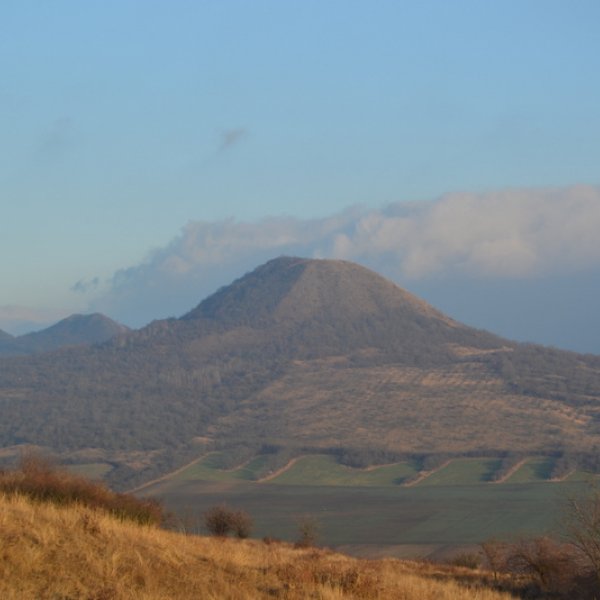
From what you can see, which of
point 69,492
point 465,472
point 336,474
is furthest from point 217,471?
point 69,492

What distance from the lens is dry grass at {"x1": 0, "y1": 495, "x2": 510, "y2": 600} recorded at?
53.1 feet

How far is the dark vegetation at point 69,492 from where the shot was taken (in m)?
26.2

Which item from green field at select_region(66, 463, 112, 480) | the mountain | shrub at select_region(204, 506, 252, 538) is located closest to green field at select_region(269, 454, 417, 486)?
the mountain

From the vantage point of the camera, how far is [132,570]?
17.3 m

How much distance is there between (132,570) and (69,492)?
35.4 feet

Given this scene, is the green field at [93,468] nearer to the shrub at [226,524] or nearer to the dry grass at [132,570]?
the shrub at [226,524]

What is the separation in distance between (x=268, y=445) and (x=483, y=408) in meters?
33.7

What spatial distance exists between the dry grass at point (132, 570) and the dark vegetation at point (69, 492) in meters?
4.70

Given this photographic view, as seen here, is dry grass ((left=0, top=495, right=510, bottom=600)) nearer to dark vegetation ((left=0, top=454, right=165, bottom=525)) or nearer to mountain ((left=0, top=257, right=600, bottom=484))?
dark vegetation ((left=0, top=454, right=165, bottom=525))

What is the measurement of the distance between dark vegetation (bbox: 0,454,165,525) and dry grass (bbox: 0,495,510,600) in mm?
4702

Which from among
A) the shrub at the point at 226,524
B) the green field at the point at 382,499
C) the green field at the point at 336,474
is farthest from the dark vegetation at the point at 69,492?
the green field at the point at 336,474

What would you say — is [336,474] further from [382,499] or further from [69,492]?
[69,492]

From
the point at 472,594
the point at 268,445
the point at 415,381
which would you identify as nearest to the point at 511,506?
→ the point at 268,445

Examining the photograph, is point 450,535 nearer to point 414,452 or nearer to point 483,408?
point 414,452
